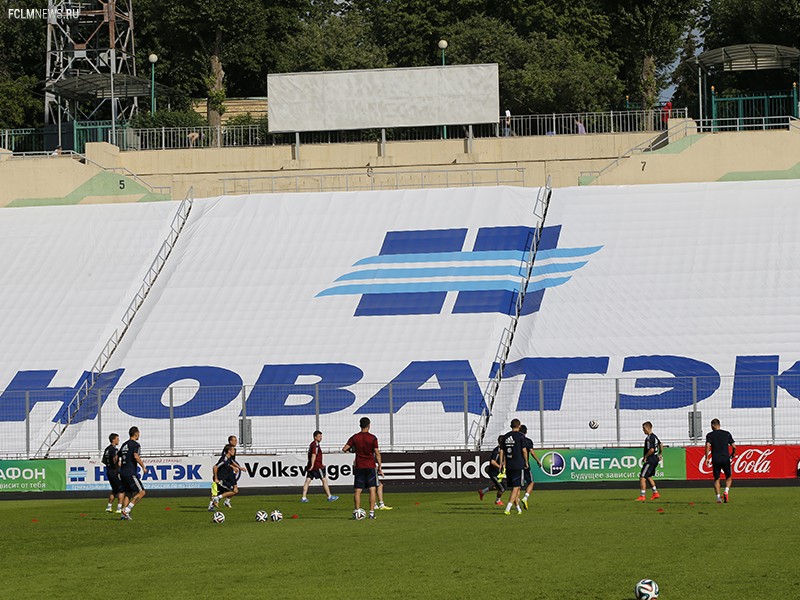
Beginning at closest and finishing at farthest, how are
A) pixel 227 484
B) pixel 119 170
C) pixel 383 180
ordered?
pixel 227 484 → pixel 383 180 → pixel 119 170

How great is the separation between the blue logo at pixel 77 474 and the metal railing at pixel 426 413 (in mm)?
1666

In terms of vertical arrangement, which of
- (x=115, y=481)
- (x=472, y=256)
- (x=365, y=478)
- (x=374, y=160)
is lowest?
(x=115, y=481)

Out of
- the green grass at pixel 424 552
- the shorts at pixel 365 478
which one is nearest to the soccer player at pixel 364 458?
the shorts at pixel 365 478

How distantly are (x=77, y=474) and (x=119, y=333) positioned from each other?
9962 millimetres

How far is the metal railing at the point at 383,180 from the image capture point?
169 feet

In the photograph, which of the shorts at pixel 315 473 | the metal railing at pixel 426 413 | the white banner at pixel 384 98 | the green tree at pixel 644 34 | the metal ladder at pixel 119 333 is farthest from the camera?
the green tree at pixel 644 34

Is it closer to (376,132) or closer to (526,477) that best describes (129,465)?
(526,477)

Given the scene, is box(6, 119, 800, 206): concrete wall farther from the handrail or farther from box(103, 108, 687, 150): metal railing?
box(103, 108, 687, 150): metal railing

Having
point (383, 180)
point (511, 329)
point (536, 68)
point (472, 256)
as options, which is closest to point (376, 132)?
point (383, 180)

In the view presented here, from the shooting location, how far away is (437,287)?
41.5m

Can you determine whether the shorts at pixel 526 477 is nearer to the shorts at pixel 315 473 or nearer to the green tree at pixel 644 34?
the shorts at pixel 315 473

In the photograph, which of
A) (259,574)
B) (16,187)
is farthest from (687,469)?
(16,187)

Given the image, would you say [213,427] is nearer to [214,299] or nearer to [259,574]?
[214,299]

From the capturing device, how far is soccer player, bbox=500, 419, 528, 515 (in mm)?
22531
